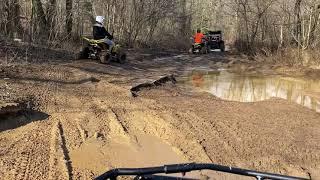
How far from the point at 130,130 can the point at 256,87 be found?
10.6m

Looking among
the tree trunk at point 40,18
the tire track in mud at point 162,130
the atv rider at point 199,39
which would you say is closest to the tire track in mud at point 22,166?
the tire track in mud at point 162,130

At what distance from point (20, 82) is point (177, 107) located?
169 inches

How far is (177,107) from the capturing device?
1210 cm

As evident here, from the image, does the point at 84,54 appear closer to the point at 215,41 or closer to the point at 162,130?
the point at 162,130

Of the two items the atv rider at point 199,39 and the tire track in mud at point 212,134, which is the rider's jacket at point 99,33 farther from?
the atv rider at point 199,39

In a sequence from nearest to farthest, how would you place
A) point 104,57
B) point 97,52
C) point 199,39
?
1. point 104,57
2. point 97,52
3. point 199,39

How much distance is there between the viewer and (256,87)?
19234 millimetres

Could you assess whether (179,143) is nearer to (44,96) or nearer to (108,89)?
(44,96)

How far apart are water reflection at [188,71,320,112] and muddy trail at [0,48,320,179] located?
1.76m

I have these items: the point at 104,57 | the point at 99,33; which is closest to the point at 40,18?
the point at 99,33

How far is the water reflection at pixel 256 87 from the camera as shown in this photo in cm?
1633

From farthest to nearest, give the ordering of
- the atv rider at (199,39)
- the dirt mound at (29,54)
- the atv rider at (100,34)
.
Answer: the atv rider at (199,39)
the atv rider at (100,34)
the dirt mound at (29,54)

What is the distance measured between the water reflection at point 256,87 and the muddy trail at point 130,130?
1.76 metres

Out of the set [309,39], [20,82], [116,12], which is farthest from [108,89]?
[116,12]
